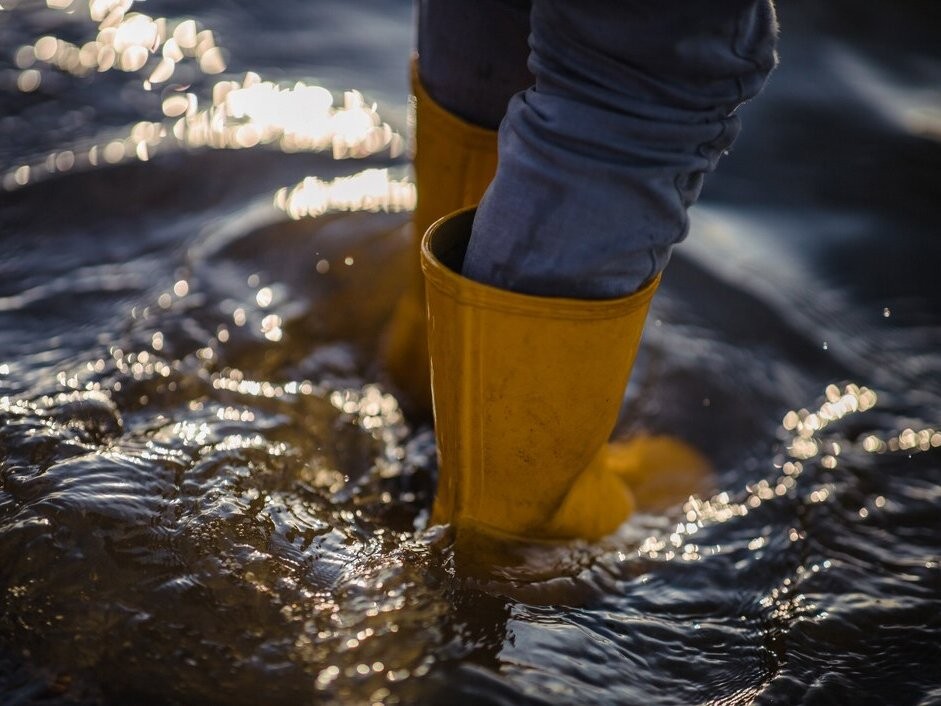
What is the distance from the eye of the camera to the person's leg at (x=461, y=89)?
54.3 inches

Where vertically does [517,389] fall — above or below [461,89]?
below

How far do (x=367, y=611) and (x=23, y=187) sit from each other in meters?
1.41

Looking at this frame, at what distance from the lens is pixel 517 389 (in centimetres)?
117

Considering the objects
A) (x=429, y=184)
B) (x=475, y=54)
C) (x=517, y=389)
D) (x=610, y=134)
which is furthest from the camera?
(x=429, y=184)

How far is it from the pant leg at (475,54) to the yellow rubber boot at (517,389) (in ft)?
1.01

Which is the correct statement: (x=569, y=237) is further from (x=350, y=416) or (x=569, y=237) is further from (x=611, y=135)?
(x=350, y=416)

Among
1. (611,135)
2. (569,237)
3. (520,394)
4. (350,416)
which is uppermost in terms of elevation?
(611,135)

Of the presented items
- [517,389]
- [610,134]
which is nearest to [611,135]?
[610,134]

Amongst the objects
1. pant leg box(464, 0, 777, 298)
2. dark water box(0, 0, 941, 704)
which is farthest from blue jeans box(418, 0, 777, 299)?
dark water box(0, 0, 941, 704)

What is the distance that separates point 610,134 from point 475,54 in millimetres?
452

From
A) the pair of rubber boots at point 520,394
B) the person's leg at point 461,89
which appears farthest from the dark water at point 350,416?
the person's leg at point 461,89

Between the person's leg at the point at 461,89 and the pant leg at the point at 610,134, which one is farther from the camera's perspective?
the person's leg at the point at 461,89

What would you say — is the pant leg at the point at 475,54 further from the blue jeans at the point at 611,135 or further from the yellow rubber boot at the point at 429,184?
the blue jeans at the point at 611,135

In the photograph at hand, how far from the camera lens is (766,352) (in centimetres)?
194
